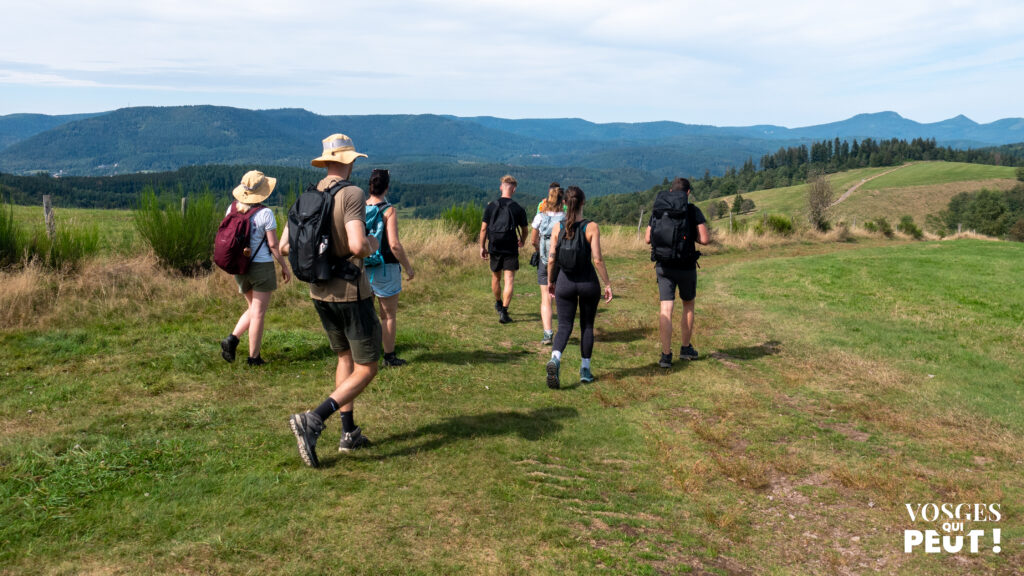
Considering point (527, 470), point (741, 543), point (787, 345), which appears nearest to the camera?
point (741, 543)

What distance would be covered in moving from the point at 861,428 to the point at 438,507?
4.08 m

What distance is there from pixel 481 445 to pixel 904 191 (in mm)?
120239

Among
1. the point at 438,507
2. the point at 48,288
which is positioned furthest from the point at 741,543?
the point at 48,288

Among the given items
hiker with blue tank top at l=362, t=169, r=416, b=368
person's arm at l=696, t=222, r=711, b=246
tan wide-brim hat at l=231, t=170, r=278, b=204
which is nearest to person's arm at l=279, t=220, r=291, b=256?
hiker with blue tank top at l=362, t=169, r=416, b=368

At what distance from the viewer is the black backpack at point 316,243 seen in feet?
12.7

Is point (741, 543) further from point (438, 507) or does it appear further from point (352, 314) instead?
point (352, 314)

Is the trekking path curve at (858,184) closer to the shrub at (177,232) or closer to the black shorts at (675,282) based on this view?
the black shorts at (675,282)

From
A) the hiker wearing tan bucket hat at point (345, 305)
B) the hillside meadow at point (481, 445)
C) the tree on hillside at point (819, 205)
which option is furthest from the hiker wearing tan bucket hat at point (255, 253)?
the tree on hillside at point (819, 205)

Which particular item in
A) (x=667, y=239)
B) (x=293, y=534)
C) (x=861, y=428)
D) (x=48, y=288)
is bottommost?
(x=861, y=428)

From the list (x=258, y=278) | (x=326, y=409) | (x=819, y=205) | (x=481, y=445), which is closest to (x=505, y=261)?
(x=258, y=278)

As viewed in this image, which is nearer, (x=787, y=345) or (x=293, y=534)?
(x=293, y=534)

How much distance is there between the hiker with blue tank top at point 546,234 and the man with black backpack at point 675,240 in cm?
111

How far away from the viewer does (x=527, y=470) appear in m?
4.32

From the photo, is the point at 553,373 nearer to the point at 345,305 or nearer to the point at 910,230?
the point at 345,305
